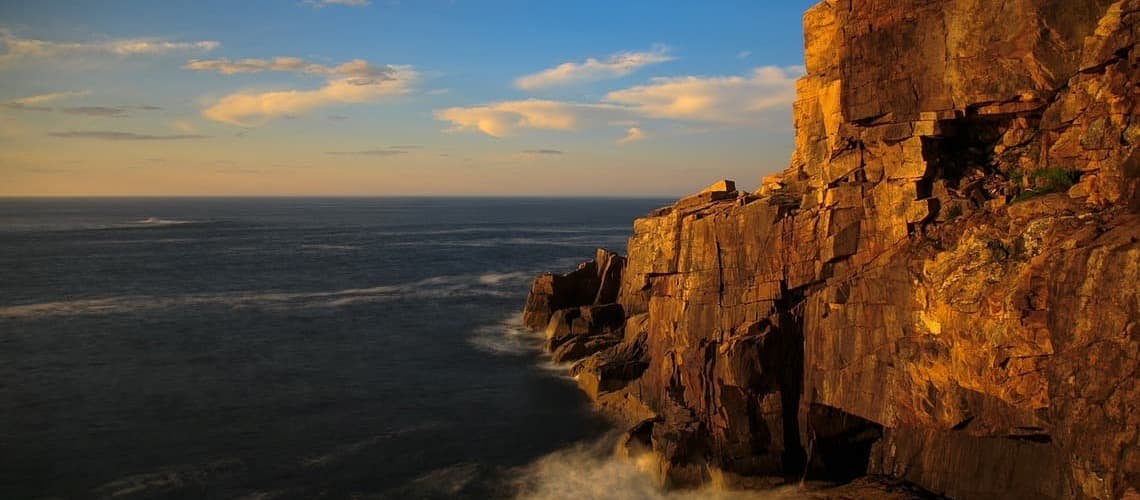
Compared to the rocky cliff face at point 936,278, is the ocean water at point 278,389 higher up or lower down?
lower down

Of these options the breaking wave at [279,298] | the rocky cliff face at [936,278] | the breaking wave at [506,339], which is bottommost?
the breaking wave at [506,339]

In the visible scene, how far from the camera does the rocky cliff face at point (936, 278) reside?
19.6 metres

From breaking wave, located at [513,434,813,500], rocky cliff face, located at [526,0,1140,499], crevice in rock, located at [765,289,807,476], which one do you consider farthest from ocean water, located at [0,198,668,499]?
crevice in rock, located at [765,289,807,476]

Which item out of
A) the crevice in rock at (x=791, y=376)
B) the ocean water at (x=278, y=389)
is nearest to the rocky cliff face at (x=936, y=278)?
the crevice in rock at (x=791, y=376)

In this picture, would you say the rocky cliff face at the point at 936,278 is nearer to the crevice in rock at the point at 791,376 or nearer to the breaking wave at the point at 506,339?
the crevice in rock at the point at 791,376

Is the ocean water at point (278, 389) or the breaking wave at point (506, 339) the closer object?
the ocean water at point (278, 389)

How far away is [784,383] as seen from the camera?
1117 inches

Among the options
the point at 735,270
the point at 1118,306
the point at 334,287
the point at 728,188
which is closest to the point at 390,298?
the point at 334,287

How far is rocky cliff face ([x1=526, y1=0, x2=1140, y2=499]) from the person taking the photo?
773 inches

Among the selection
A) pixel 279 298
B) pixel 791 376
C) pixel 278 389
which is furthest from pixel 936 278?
pixel 279 298

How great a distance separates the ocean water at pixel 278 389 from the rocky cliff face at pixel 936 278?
7912mm

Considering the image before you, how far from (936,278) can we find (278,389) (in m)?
32.4

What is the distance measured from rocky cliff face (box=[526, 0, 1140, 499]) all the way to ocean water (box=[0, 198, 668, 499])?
7912mm

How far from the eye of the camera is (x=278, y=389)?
135 feet
